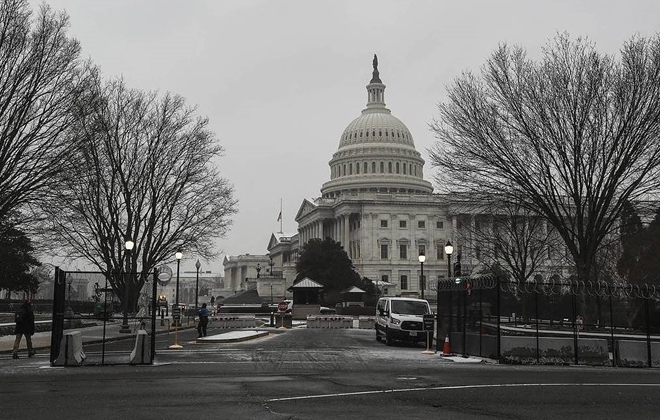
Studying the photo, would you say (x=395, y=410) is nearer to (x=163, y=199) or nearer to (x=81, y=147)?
(x=81, y=147)

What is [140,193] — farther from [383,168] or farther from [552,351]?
[383,168]

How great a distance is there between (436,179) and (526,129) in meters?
5.57

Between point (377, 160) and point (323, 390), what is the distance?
152 metres

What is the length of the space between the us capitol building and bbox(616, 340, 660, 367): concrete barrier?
286ft

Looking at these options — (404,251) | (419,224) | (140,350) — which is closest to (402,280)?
(404,251)

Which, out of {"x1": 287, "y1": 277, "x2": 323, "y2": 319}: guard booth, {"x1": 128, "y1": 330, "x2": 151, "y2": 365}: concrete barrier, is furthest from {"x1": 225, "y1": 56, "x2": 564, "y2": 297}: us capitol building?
{"x1": 128, "y1": 330, "x2": 151, "y2": 365}: concrete barrier

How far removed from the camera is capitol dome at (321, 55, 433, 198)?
164 m

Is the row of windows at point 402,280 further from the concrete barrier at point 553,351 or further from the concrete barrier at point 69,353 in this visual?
the concrete barrier at point 69,353

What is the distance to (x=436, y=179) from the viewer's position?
36.2 metres

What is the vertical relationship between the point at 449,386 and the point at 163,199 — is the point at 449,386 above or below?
below

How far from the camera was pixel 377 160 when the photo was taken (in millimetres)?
165125

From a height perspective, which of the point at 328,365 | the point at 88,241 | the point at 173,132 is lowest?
the point at 328,365

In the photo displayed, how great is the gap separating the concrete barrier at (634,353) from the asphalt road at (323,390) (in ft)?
4.73

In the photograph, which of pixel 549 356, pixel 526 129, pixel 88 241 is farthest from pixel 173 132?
pixel 549 356
